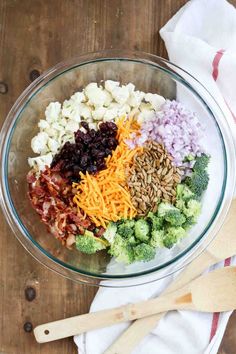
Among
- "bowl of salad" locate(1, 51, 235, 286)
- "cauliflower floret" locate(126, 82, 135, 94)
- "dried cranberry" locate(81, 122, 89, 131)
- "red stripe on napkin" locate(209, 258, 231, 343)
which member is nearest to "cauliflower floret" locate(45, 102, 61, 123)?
"bowl of salad" locate(1, 51, 235, 286)

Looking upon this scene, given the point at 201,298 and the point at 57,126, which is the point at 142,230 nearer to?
the point at 201,298

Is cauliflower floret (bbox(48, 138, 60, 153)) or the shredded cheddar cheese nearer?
the shredded cheddar cheese

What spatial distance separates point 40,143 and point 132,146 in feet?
1.10

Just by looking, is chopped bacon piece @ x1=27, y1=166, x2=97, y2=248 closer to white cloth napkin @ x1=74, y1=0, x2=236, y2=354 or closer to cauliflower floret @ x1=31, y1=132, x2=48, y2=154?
cauliflower floret @ x1=31, y1=132, x2=48, y2=154

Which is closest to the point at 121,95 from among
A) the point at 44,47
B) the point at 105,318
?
the point at 44,47

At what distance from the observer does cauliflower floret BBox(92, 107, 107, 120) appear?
236 cm

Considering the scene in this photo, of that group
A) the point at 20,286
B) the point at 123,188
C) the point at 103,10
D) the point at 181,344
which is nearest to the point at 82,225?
the point at 123,188

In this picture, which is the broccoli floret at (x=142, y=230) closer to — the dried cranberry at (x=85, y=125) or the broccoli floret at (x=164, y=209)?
the broccoli floret at (x=164, y=209)

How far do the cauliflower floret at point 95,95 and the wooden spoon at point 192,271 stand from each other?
0.60m

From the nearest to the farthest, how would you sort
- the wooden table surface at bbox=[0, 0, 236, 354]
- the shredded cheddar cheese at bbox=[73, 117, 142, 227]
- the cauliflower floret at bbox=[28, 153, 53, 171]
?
the shredded cheddar cheese at bbox=[73, 117, 142, 227], the cauliflower floret at bbox=[28, 153, 53, 171], the wooden table surface at bbox=[0, 0, 236, 354]

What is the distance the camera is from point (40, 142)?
238cm

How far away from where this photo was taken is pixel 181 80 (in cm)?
240

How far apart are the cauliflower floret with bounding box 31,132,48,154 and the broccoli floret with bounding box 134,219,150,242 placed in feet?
1.42

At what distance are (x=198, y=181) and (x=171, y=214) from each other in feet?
0.51
